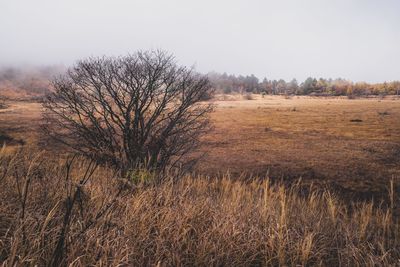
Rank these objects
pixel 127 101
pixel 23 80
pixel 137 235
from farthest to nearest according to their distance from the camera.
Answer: pixel 23 80, pixel 127 101, pixel 137 235

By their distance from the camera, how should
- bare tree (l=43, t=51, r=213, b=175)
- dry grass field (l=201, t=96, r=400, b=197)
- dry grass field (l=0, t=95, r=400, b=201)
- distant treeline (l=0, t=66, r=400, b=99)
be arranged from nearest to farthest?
bare tree (l=43, t=51, r=213, b=175) → dry grass field (l=0, t=95, r=400, b=201) → dry grass field (l=201, t=96, r=400, b=197) → distant treeline (l=0, t=66, r=400, b=99)

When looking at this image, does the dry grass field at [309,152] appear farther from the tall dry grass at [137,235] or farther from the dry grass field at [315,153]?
the tall dry grass at [137,235]

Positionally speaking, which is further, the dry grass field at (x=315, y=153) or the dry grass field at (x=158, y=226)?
the dry grass field at (x=315, y=153)

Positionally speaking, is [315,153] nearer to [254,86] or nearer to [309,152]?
[309,152]

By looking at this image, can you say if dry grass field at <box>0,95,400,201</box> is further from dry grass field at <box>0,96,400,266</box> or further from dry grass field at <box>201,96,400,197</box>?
dry grass field at <box>0,96,400,266</box>

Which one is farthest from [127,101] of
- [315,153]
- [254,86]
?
[254,86]

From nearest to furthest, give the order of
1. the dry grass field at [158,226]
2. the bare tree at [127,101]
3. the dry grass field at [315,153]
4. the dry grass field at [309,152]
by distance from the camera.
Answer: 1. the dry grass field at [158,226]
2. the bare tree at [127,101]
3. the dry grass field at [309,152]
4. the dry grass field at [315,153]

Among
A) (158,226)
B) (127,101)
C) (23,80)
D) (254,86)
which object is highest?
(23,80)

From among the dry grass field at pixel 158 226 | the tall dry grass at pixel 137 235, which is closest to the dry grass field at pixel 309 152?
the dry grass field at pixel 158 226

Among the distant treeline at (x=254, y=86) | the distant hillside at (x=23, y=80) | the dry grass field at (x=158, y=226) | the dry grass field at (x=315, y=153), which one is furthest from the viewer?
the distant hillside at (x=23, y=80)

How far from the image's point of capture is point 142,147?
8.12m

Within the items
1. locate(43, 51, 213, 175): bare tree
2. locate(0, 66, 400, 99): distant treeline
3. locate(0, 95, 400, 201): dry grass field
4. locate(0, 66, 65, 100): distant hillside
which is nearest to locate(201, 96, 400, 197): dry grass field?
locate(0, 95, 400, 201): dry grass field

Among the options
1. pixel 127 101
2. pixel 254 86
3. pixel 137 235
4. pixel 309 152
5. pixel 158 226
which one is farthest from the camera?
pixel 254 86

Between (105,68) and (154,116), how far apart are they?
1.81 m
